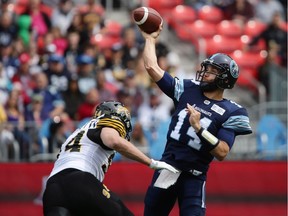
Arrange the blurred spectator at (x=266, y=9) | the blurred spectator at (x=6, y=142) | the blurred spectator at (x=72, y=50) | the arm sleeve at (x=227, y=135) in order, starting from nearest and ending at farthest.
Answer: the arm sleeve at (x=227, y=135)
the blurred spectator at (x=6, y=142)
the blurred spectator at (x=72, y=50)
the blurred spectator at (x=266, y=9)

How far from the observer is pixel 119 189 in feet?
42.7

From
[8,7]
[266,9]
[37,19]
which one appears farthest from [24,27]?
[266,9]

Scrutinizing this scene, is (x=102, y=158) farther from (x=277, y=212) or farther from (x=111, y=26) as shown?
(x=111, y=26)

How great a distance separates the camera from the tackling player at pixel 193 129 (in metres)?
8.78

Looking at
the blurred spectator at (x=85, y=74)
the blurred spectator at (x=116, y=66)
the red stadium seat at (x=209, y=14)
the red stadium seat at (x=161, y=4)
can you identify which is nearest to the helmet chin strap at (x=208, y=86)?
the blurred spectator at (x=85, y=74)

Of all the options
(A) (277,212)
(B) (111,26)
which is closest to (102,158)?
(A) (277,212)

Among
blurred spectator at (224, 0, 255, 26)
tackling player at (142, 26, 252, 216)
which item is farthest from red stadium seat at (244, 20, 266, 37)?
tackling player at (142, 26, 252, 216)

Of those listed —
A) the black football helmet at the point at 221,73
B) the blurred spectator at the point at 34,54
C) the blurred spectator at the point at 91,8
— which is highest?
the black football helmet at the point at 221,73

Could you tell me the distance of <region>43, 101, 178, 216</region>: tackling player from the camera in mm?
7562

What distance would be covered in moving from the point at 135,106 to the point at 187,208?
18.9ft

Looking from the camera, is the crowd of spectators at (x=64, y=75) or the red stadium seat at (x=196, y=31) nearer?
the crowd of spectators at (x=64, y=75)

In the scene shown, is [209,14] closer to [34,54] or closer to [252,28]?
[252,28]

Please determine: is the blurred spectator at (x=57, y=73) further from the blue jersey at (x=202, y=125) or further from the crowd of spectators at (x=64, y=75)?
the blue jersey at (x=202, y=125)

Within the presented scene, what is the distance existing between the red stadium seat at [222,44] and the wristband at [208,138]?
9.07 meters
